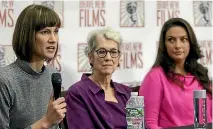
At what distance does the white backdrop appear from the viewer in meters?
2.45

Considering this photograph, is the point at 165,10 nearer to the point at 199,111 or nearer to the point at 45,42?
the point at 199,111

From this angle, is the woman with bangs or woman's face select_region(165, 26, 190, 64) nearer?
the woman with bangs

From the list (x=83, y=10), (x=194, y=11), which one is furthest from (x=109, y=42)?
(x=194, y=11)

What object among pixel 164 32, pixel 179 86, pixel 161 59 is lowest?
pixel 179 86

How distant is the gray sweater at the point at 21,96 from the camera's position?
170 cm

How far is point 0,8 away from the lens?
239 centimetres

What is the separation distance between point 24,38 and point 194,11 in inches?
60.6

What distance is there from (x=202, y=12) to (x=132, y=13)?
543 mm

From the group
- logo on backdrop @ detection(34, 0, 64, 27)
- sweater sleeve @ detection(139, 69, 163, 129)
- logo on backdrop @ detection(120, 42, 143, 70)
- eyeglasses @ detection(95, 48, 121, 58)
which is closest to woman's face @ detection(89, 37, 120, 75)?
eyeglasses @ detection(95, 48, 121, 58)

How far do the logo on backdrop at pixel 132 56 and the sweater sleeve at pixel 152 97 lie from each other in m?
0.30

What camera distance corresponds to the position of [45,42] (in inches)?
70.9

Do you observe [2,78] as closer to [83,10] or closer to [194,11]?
[83,10]

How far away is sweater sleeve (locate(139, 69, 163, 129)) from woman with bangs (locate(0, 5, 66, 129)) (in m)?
0.78

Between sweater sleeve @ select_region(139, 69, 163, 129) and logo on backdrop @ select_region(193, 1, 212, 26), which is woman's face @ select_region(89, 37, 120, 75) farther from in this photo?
logo on backdrop @ select_region(193, 1, 212, 26)
